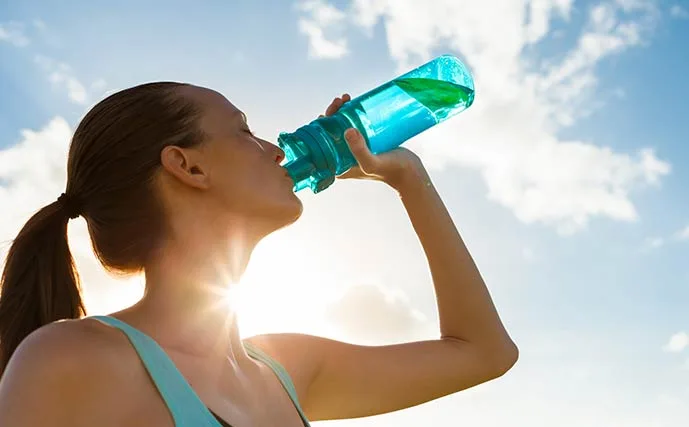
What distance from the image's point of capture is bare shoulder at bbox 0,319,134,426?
1.60m

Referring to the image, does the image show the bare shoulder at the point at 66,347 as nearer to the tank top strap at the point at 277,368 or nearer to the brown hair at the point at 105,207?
the brown hair at the point at 105,207

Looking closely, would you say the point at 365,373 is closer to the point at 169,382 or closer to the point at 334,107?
the point at 169,382

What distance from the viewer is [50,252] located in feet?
7.63

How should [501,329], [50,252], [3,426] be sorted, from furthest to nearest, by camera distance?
[501,329], [50,252], [3,426]

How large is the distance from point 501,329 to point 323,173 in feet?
2.75

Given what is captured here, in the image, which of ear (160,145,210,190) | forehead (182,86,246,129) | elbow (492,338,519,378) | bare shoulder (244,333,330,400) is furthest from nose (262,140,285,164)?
elbow (492,338,519,378)

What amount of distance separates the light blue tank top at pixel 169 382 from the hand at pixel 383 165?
102 centimetres

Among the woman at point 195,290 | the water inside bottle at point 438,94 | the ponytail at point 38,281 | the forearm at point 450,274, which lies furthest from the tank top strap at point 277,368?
the water inside bottle at point 438,94

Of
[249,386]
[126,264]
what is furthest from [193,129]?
[249,386]

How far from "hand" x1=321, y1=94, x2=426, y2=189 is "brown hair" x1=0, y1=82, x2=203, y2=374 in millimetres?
572

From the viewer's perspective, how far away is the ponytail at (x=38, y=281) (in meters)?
2.19

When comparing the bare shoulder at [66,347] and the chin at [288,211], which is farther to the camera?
the chin at [288,211]

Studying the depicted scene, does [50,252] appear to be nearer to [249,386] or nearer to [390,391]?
[249,386]

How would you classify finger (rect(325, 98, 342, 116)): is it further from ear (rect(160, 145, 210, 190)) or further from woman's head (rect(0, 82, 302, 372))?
ear (rect(160, 145, 210, 190))
